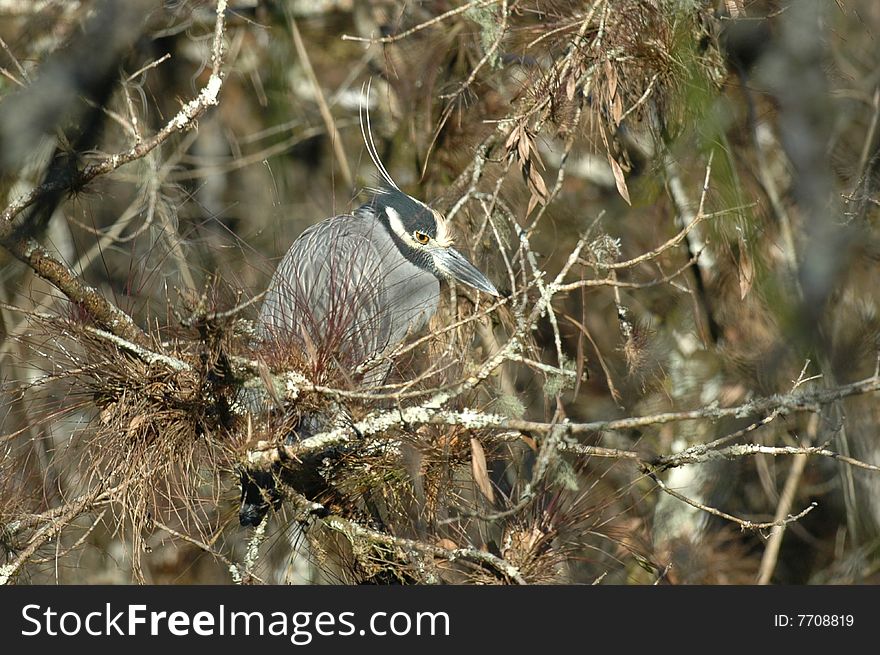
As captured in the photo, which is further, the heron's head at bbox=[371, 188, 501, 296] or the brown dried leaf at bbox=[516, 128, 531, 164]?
the heron's head at bbox=[371, 188, 501, 296]

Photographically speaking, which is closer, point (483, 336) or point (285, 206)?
point (483, 336)

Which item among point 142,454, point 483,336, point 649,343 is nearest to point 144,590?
point 142,454

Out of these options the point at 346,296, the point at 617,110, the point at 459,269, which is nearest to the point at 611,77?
the point at 617,110

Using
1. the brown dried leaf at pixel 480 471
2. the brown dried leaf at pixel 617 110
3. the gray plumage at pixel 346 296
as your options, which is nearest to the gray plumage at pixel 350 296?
the gray plumage at pixel 346 296

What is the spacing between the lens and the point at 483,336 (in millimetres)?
2924

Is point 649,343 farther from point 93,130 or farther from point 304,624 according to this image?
point 93,130

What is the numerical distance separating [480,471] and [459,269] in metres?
0.96

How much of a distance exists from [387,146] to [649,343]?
1.73 meters

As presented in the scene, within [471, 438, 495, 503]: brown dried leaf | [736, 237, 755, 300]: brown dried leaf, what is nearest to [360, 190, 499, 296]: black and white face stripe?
[736, 237, 755, 300]: brown dried leaf

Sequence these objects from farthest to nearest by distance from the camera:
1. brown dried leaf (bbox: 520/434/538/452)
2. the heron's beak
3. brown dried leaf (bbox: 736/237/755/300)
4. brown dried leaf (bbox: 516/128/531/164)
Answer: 1. the heron's beak
2. brown dried leaf (bbox: 736/237/755/300)
3. brown dried leaf (bbox: 516/128/531/164)
4. brown dried leaf (bbox: 520/434/538/452)

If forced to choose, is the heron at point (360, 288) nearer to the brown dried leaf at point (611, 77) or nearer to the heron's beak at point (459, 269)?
the heron's beak at point (459, 269)

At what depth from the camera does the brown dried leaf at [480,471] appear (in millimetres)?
2252

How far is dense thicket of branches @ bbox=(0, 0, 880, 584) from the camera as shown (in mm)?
2141

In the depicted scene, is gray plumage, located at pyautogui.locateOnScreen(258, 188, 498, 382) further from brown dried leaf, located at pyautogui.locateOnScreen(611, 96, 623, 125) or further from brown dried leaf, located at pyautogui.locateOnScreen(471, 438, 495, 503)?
brown dried leaf, located at pyautogui.locateOnScreen(611, 96, 623, 125)
